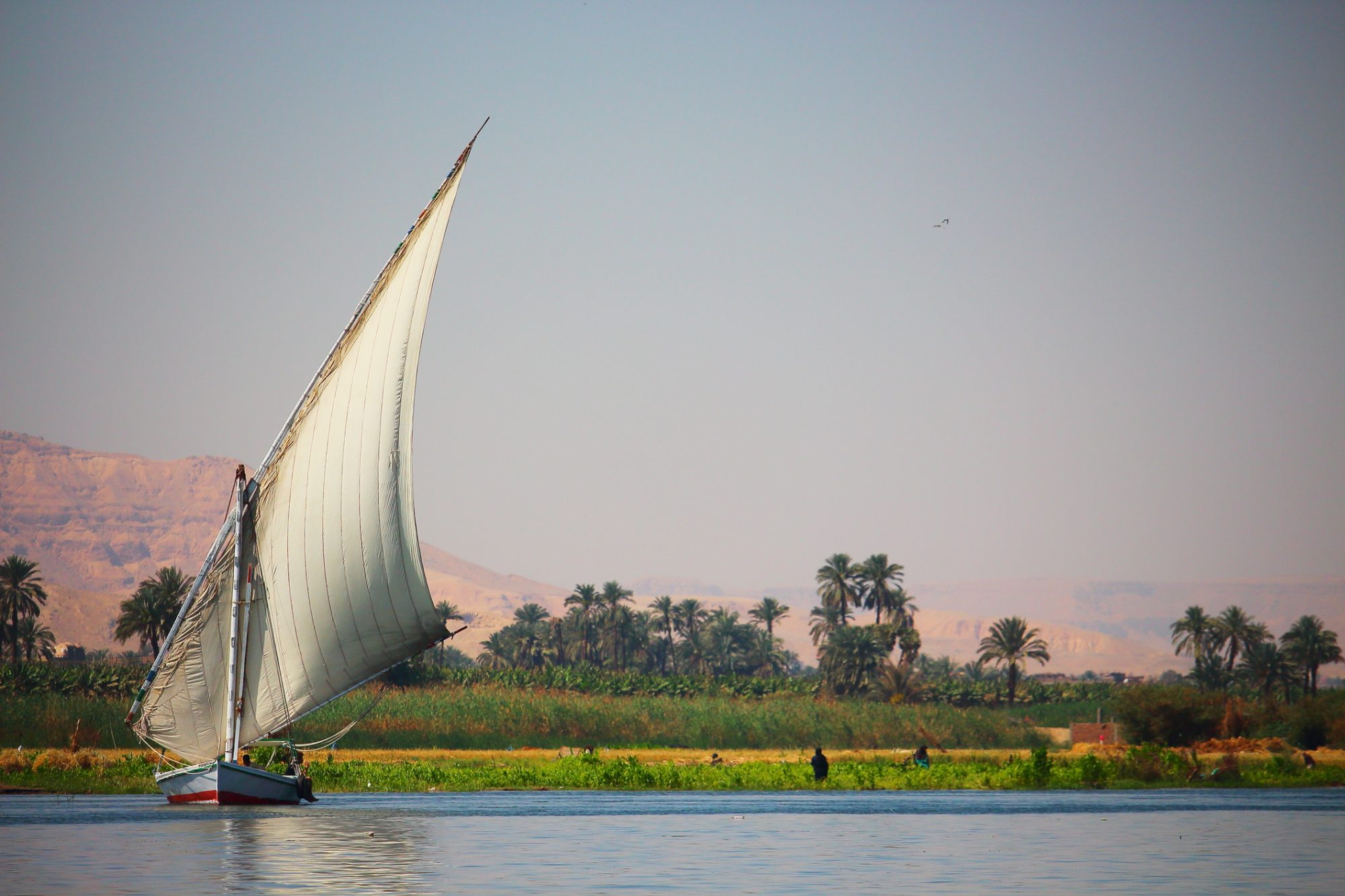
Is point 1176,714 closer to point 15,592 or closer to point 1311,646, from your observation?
point 1311,646

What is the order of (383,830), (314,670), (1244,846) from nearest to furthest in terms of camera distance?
1. (1244,846)
2. (383,830)
3. (314,670)

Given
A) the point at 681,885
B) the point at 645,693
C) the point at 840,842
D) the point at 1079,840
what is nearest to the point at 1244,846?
the point at 1079,840

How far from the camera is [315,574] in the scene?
1758 inches

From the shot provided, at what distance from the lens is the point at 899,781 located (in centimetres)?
5753

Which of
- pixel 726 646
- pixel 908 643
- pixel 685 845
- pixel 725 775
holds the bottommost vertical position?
pixel 685 845

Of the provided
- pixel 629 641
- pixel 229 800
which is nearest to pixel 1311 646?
pixel 629 641

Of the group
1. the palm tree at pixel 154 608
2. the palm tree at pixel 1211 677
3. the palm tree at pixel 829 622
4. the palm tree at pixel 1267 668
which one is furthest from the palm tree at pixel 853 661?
the palm tree at pixel 154 608

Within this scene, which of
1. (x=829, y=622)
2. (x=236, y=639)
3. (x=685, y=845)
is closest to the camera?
(x=685, y=845)

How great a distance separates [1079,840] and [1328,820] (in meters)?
10.1

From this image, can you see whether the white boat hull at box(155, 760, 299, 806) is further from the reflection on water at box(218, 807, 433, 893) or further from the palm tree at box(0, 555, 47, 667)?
the palm tree at box(0, 555, 47, 667)

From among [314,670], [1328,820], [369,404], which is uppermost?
[369,404]

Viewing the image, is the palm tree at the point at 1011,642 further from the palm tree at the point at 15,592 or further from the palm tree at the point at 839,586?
the palm tree at the point at 15,592

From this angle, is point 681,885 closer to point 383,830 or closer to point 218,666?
point 383,830

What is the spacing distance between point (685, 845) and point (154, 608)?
258ft
